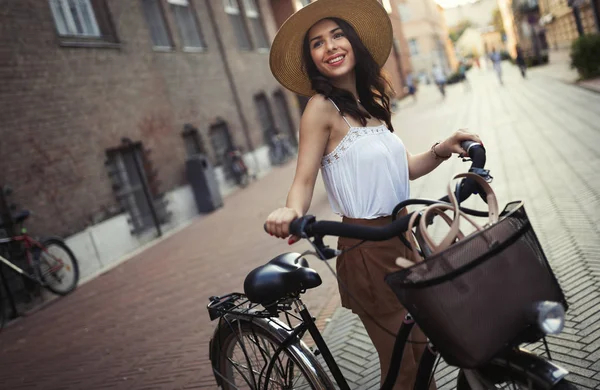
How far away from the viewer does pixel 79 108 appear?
10.5 metres

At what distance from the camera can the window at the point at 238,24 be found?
1956 cm

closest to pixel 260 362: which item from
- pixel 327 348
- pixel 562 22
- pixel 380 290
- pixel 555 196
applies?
pixel 327 348

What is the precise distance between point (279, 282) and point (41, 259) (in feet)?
23.4

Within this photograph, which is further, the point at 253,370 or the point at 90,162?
the point at 90,162

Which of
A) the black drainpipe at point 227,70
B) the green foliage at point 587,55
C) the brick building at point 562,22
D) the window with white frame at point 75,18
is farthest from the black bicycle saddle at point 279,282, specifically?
the brick building at point 562,22

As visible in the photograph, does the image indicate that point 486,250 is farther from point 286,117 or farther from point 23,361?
point 286,117

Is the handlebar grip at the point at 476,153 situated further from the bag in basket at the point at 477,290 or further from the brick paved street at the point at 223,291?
the brick paved street at the point at 223,291

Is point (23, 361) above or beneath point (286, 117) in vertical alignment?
beneath

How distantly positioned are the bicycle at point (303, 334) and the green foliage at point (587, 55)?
1652 centimetres

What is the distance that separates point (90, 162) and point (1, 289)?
3.31 m

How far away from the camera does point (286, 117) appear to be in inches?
891

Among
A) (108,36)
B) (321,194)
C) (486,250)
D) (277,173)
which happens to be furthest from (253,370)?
(277,173)

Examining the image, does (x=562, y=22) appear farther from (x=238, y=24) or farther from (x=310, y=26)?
(x=310, y=26)

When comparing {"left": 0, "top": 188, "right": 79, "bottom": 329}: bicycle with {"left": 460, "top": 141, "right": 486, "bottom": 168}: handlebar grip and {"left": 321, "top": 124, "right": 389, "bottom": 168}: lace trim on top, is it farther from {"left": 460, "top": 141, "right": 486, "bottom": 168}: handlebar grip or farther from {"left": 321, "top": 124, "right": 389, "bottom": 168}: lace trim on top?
{"left": 460, "top": 141, "right": 486, "bottom": 168}: handlebar grip
